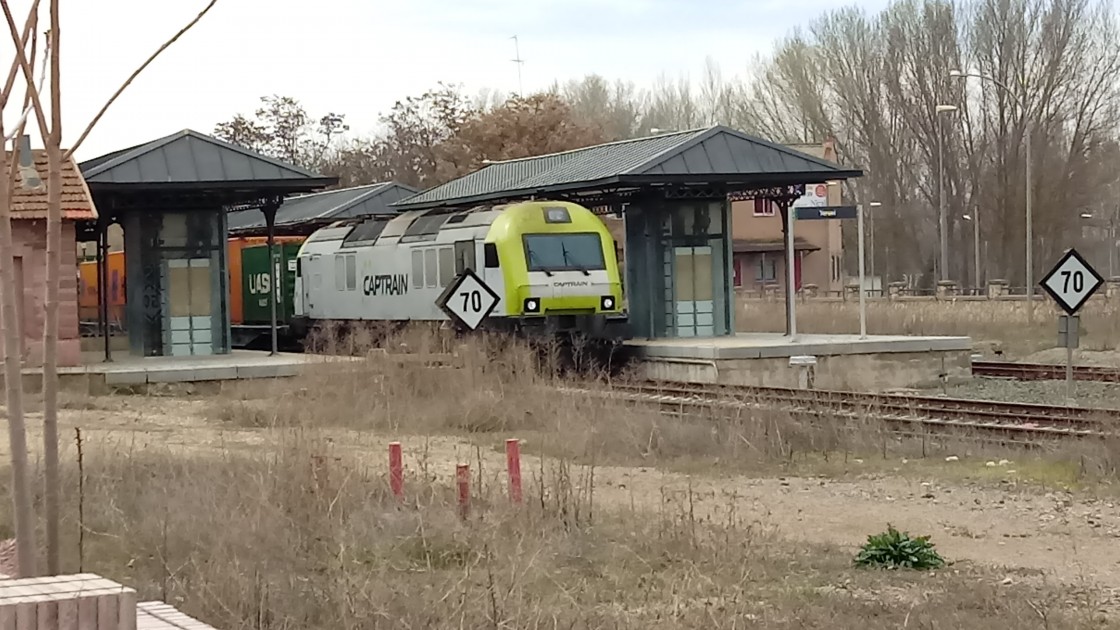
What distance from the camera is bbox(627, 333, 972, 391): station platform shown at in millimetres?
25938

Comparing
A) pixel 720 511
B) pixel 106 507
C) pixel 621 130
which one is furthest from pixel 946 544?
pixel 621 130

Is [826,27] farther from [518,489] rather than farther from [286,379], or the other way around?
[518,489]

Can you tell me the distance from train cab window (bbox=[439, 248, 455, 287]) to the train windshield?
178 cm

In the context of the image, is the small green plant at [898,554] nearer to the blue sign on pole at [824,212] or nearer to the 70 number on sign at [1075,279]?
the 70 number on sign at [1075,279]

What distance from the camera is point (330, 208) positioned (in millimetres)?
41031

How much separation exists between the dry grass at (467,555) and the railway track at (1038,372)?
35.3ft

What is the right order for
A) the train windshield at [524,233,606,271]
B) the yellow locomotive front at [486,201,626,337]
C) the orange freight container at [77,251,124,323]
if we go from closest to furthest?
the yellow locomotive front at [486,201,626,337], the train windshield at [524,233,606,271], the orange freight container at [77,251,124,323]

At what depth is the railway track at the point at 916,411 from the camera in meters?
16.8

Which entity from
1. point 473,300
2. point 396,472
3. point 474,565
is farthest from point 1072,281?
point 474,565

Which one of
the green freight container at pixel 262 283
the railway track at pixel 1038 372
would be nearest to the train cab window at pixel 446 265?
the green freight container at pixel 262 283

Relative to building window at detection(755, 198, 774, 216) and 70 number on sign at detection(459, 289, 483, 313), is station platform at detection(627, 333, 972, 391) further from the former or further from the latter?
building window at detection(755, 198, 774, 216)

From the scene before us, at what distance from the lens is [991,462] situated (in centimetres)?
1506

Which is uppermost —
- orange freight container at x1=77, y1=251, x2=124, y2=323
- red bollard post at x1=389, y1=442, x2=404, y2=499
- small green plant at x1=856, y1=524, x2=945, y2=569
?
orange freight container at x1=77, y1=251, x2=124, y2=323

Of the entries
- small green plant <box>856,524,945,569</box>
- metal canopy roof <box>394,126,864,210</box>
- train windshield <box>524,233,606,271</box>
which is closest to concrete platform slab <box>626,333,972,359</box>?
train windshield <box>524,233,606,271</box>
